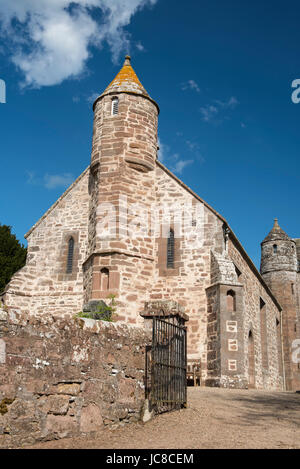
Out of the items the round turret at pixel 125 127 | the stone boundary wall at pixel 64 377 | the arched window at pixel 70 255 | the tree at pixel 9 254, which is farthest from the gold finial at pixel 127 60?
the stone boundary wall at pixel 64 377

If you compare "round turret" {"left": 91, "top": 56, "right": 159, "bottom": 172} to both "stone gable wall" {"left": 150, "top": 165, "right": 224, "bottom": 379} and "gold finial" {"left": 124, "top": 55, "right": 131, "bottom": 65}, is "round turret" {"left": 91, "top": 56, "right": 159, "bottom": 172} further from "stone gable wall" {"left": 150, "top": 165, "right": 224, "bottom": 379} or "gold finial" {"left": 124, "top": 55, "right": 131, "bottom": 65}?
"stone gable wall" {"left": 150, "top": 165, "right": 224, "bottom": 379}

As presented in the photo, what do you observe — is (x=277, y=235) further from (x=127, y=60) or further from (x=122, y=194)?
(x=122, y=194)

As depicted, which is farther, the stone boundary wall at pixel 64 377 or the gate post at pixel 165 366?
the gate post at pixel 165 366

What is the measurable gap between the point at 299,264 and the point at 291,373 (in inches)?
318

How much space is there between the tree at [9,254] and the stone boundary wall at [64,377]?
18.6 metres

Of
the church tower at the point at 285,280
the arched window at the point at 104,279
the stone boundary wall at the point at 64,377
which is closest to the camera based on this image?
the stone boundary wall at the point at 64,377

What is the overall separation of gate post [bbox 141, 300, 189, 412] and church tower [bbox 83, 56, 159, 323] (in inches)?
258

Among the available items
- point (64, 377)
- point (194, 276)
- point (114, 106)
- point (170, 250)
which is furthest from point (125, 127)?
point (64, 377)

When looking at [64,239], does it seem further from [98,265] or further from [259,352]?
[259,352]

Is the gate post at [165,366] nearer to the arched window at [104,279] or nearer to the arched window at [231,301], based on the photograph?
the arched window at [231,301]

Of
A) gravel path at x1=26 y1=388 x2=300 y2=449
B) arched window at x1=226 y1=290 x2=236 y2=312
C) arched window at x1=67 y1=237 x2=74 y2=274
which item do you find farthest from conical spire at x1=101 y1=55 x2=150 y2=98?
gravel path at x1=26 y1=388 x2=300 y2=449

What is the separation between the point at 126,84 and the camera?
58.8 feet

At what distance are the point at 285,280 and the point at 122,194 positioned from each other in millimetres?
18835

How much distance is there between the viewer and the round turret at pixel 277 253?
105ft
